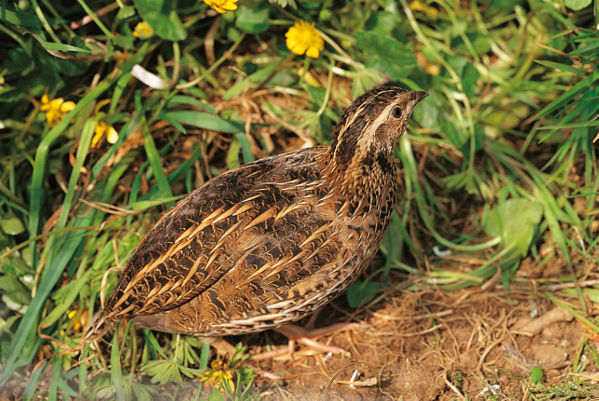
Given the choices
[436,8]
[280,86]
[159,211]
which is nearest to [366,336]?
[159,211]

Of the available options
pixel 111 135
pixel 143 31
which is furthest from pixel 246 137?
pixel 143 31

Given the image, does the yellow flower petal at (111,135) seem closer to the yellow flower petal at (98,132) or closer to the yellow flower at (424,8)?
the yellow flower petal at (98,132)

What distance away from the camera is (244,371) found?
3.44 meters

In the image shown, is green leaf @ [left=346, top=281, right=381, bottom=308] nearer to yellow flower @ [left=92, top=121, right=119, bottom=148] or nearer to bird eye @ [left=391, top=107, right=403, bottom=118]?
bird eye @ [left=391, top=107, right=403, bottom=118]

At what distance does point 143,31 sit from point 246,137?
1.02 meters

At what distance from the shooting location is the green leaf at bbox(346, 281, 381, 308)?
150 inches

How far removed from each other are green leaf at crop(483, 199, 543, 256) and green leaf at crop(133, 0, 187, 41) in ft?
8.40

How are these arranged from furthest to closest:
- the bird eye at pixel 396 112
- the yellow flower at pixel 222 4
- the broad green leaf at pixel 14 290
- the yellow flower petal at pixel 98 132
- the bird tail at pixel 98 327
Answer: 1. the yellow flower petal at pixel 98 132
2. the broad green leaf at pixel 14 290
3. the yellow flower at pixel 222 4
4. the bird tail at pixel 98 327
5. the bird eye at pixel 396 112

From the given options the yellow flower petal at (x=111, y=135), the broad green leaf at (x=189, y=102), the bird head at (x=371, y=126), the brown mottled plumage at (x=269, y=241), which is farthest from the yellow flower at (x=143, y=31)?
the bird head at (x=371, y=126)

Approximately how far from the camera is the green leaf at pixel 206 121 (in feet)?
12.7

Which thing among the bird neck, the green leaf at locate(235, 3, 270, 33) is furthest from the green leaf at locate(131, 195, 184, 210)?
the green leaf at locate(235, 3, 270, 33)

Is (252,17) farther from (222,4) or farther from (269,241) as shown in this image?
(269,241)

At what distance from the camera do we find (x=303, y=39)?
12.7ft

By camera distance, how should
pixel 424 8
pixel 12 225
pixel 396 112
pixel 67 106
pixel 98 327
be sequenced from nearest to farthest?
pixel 396 112
pixel 98 327
pixel 12 225
pixel 67 106
pixel 424 8
